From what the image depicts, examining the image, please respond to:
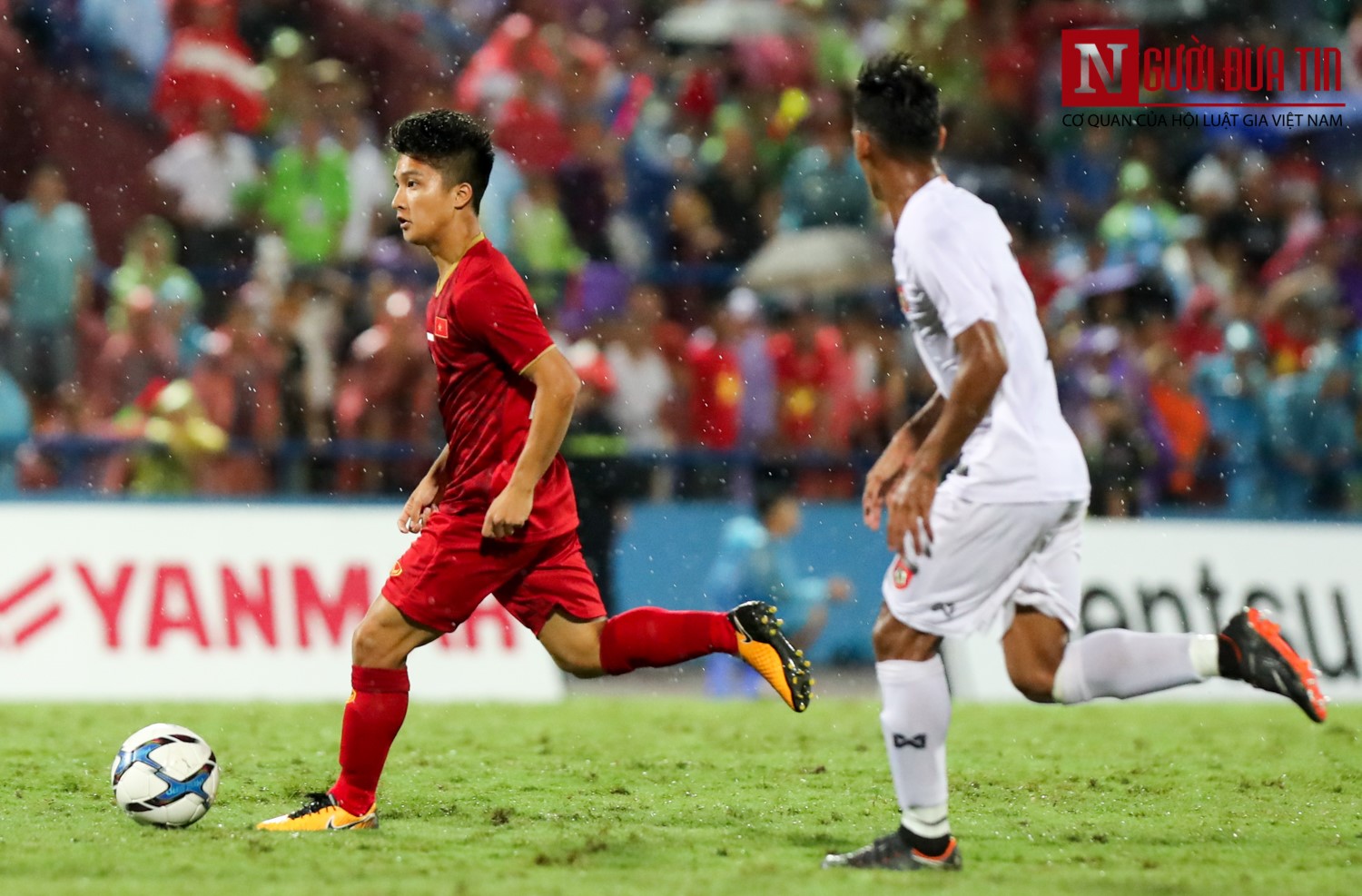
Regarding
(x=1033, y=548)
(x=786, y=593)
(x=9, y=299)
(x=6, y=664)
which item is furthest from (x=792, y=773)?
(x=9, y=299)

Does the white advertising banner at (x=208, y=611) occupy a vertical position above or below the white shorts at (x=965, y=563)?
below

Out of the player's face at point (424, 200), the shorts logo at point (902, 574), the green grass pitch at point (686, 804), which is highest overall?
the player's face at point (424, 200)

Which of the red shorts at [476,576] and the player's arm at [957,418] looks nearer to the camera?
the player's arm at [957,418]

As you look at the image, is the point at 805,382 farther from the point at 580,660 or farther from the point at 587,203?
the point at 580,660

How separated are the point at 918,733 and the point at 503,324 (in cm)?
187

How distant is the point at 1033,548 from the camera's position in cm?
533

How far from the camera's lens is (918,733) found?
17.1 ft

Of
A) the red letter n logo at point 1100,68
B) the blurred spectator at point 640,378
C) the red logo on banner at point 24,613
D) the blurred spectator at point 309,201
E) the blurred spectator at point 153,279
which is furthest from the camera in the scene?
the red letter n logo at point 1100,68

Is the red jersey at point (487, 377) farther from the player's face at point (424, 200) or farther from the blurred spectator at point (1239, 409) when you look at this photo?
the blurred spectator at point (1239, 409)

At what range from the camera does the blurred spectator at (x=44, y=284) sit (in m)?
13.1

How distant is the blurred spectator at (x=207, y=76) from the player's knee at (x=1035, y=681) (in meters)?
10.5

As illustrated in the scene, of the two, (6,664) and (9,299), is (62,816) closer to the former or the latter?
(6,664)

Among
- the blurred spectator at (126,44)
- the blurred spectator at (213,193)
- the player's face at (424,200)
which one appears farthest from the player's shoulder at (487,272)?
the blurred spectator at (126,44)

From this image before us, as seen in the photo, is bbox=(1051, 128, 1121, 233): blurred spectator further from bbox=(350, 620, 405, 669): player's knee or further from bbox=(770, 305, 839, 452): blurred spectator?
bbox=(350, 620, 405, 669): player's knee
